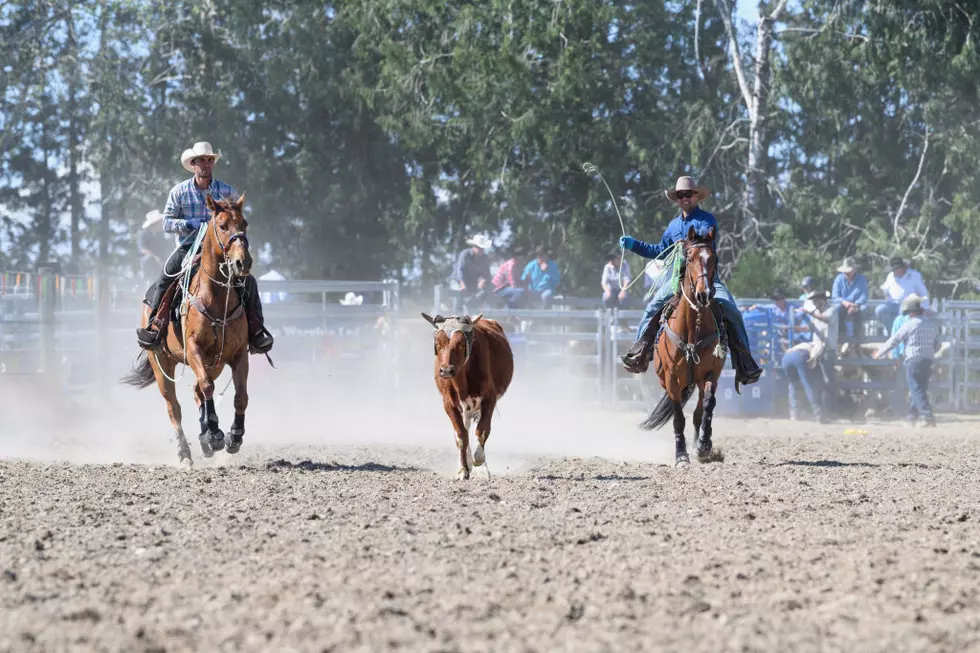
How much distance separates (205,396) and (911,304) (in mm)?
10436

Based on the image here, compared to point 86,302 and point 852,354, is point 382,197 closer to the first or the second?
point 86,302

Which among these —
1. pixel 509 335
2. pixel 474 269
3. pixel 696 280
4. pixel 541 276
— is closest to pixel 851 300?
pixel 509 335

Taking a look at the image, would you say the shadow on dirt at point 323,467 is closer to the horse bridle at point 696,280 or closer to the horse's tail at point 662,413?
the horse's tail at point 662,413

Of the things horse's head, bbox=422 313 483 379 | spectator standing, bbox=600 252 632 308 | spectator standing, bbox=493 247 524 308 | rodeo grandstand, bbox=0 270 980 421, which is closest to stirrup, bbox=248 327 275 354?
horse's head, bbox=422 313 483 379

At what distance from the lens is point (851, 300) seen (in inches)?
738

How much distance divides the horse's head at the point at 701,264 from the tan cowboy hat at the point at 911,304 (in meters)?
7.39

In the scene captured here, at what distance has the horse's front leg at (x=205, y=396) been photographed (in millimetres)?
10665

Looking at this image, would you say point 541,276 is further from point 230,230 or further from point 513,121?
point 230,230

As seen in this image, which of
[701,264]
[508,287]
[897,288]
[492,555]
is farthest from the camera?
[508,287]

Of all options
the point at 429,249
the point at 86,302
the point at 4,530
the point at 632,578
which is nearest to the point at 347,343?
the point at 86,302

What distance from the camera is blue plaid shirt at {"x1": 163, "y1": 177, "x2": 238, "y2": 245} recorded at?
11.3 m

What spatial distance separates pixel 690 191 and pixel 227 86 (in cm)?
1930

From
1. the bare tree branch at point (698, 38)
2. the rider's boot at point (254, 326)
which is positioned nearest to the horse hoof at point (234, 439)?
the rider's boot at point (254, 326)

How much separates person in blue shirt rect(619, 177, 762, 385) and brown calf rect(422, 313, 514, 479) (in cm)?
180
